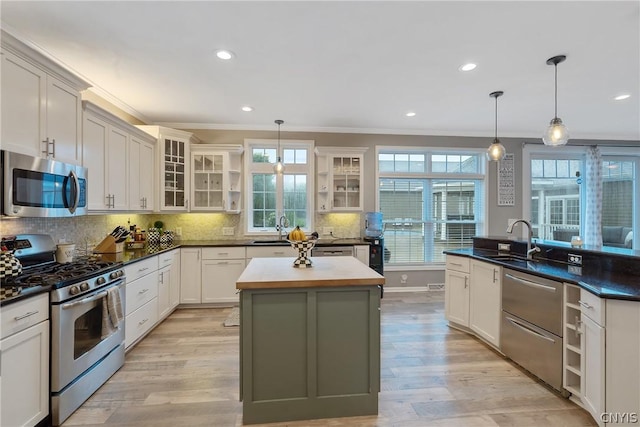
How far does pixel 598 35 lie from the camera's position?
2180mm

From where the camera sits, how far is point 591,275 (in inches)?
85.4

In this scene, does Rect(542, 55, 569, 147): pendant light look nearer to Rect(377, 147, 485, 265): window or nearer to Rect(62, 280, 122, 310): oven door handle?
Rect(377, 147, 485, 265): window

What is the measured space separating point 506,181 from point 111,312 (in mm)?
5856

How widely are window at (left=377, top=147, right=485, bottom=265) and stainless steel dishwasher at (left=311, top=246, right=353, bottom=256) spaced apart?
1.09m

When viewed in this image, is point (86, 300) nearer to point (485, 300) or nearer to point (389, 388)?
point (389, 388)

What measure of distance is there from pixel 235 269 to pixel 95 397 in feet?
6.77

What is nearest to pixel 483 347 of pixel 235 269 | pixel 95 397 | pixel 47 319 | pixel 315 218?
pixel 315 218

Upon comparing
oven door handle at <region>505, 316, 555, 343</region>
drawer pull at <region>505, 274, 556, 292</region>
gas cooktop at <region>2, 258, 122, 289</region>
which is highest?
gas cooktop at <region>2, 258, 122, 289</region>

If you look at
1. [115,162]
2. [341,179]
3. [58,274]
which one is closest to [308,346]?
[58,274]

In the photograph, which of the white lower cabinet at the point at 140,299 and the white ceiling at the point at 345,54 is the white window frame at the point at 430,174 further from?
the white lower cabinet at the point at 140,299

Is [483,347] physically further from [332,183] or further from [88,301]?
[88,301]

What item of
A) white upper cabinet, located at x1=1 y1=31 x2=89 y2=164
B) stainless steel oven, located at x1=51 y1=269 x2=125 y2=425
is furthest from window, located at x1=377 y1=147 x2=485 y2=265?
white upper cabinet, located at x1=1 y1=31 x2=89 y2=164

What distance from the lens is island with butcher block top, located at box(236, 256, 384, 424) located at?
71.7 inches

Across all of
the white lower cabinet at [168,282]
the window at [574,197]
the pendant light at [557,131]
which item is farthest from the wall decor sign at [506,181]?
the white lower cabinet at [168,282]
